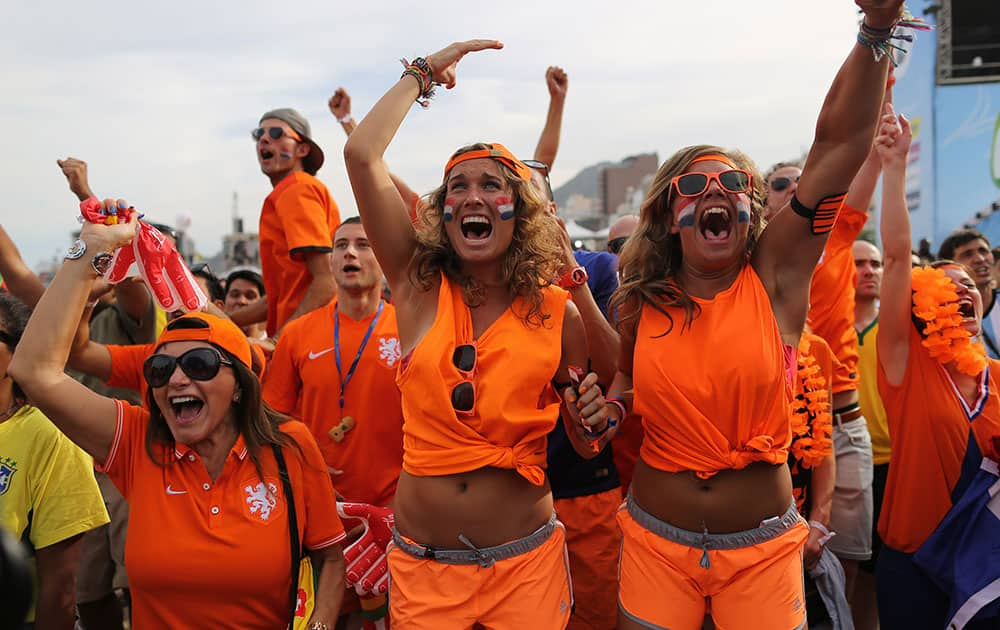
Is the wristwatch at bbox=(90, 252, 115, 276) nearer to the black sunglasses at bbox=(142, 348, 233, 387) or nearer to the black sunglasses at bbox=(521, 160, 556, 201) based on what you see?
the black sunglasses at bbox=(142, 348, 233, 387)

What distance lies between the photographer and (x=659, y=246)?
285 cm

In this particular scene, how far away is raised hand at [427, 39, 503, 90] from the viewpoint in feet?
9.42

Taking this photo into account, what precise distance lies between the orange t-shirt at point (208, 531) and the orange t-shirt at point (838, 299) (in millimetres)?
2851

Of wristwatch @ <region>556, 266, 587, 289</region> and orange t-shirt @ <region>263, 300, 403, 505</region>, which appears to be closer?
wristwatch @ <region>556, 266, 587, 289</region>

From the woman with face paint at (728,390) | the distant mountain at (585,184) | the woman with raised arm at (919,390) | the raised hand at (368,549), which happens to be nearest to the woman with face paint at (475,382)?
the woman with face paint at (728,390)

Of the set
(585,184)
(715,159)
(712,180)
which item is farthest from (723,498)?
(585,184)

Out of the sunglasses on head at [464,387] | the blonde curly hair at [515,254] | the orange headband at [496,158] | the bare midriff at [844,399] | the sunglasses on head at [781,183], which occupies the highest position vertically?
the orange headband at [496,158]

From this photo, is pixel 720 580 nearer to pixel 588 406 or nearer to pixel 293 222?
pixel 588 406

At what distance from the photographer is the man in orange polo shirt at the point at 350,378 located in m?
3.58

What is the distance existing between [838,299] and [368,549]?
9.24ft

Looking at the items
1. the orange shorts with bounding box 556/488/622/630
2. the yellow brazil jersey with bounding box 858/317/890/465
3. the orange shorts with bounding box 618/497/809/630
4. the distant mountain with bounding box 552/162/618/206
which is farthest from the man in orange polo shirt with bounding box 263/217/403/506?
the distant mountain with bounding box 552/162/618/206

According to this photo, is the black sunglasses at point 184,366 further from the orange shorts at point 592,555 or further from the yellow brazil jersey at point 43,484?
the orange shorts at point 592,555

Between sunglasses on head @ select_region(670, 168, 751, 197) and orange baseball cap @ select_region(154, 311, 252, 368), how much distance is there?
174 centimetres

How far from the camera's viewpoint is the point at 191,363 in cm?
282
